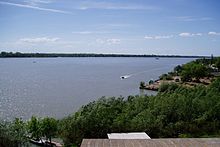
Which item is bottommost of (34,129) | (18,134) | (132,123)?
(34,129)

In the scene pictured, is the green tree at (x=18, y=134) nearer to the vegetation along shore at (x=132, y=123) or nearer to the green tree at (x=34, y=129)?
the vegetation along shore at (x=132, y=123)

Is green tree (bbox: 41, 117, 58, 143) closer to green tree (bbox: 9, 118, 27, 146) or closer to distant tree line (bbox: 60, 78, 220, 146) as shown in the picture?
distant tree line (bbox: 60, 78, 220, 146)

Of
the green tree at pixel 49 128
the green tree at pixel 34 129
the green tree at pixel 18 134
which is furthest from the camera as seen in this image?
the green tree at pixel 34 129

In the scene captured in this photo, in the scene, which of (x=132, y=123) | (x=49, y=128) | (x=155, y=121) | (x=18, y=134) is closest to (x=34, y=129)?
(x=49, y=128)

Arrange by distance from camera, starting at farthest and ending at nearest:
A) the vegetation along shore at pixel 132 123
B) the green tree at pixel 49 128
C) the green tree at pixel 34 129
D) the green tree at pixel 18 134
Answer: the green tree at pixel 34 129
the green tree at pixel 49 128
the vegetation along shore at pixel 132 123
the green tree at pixel 18 134

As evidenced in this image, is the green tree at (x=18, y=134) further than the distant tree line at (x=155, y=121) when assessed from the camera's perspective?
No

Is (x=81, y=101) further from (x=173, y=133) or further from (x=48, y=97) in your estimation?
(x=173, y=133)

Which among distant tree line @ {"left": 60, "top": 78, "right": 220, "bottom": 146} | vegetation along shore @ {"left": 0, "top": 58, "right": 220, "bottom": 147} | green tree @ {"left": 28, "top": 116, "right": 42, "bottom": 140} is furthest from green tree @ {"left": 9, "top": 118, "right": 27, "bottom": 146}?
green tree @ {"left": 28, "top": 116, "right": 42, "bottom": 140}

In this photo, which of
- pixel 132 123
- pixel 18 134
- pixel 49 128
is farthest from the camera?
pixel 49 128

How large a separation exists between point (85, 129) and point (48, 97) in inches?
698

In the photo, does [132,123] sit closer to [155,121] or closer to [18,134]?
[155,121]

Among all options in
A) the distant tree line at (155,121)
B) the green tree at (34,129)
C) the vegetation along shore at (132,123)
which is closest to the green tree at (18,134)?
the vegetation along shore at (132,123)

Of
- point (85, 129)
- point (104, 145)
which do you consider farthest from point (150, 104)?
point (104, 145)

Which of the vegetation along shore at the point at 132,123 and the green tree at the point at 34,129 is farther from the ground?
the vegetation along shore at the point at 132,123
